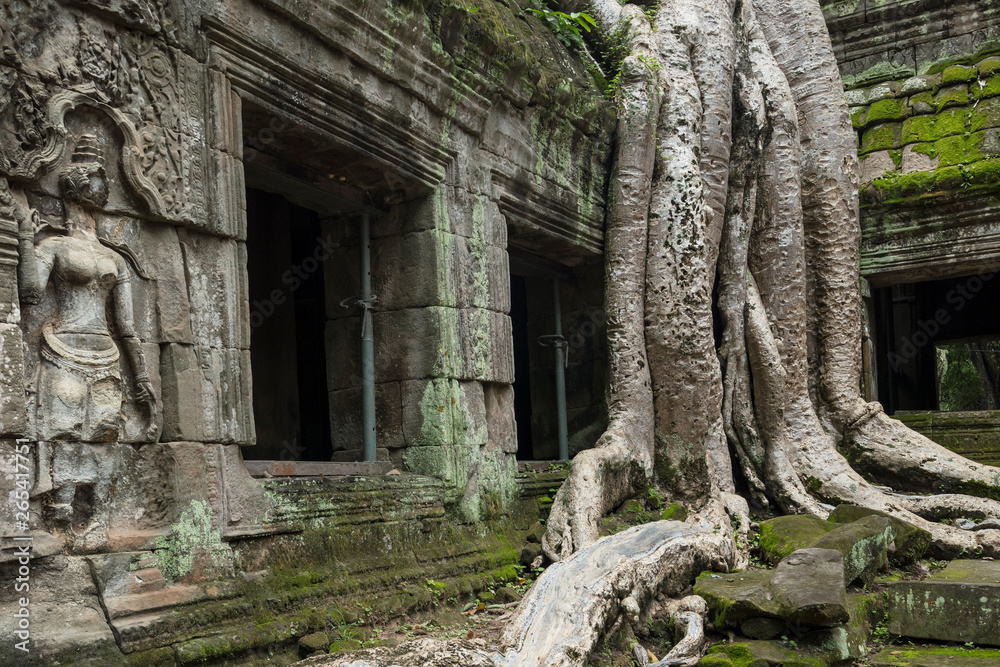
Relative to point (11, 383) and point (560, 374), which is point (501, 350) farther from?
point (11, 383)

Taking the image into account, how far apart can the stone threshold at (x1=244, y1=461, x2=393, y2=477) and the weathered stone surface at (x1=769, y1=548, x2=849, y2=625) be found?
1841mm

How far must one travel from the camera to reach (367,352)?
4766 millimetres

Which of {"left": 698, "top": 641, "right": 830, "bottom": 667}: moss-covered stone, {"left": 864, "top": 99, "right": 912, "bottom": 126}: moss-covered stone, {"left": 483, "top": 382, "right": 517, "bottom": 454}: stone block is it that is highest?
{"left": 864, "top": 99, "right": 912, "bottom": 126}: moss-covered stone

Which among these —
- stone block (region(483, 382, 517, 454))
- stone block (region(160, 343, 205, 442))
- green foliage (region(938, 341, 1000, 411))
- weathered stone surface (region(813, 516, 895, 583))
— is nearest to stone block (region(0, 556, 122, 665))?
stone block (region(160, 343, 205, 442))

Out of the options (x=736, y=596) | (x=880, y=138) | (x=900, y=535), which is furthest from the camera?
(x=880, y=138)

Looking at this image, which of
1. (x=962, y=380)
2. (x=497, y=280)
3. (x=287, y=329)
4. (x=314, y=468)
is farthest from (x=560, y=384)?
(x=962, y=380)

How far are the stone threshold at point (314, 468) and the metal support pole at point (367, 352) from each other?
0.12m

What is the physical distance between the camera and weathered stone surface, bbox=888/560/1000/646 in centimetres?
387

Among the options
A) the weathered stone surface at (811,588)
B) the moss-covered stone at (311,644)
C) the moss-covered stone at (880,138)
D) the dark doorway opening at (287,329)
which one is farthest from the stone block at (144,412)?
the moss-covered stone at (880,138)

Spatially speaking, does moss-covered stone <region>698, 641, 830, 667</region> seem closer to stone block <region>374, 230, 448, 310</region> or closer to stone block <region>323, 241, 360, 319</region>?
stone block <region>374, 230, 448, 310</region>

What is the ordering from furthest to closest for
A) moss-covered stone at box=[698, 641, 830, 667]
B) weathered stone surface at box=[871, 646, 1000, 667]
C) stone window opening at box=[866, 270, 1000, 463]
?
stone window opening at box=[866, 270, 1000, 463] → weathered stone surface at box=[871, 646, 1000, 667] → moss-covered stone at box=[698, 641, 830, 667]

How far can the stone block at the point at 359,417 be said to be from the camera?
4.74 m

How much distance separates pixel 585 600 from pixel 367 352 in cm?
169

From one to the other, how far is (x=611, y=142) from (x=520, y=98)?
112cm
